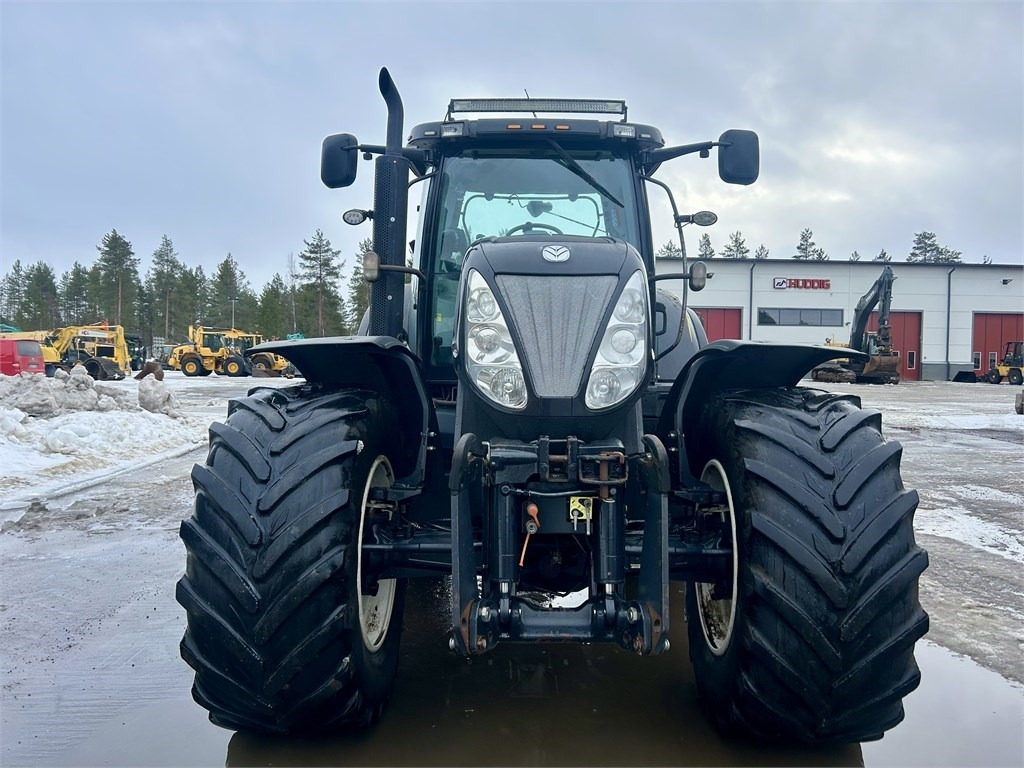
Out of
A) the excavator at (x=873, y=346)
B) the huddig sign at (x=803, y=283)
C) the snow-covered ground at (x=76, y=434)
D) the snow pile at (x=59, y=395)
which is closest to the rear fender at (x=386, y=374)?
the snow-covered ground at (x=76, y=434)

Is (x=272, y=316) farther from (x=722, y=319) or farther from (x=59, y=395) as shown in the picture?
(x=59, y=395)

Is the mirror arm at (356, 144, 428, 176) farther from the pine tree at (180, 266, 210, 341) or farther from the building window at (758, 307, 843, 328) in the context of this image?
the pine tree at (180, 266, 210, 341)

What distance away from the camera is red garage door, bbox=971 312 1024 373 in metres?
40.5

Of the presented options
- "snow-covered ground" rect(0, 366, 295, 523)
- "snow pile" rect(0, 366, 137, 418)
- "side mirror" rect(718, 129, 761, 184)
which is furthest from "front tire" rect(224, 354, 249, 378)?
"side mirror" rect(718, 129, 761, 184)

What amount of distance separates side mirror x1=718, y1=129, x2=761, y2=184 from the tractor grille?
4.67ft

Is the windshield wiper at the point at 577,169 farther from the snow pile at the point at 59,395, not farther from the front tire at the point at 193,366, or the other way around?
the front tire at the point at 193,366

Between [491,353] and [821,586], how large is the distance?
1318mm

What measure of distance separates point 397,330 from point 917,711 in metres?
2.84

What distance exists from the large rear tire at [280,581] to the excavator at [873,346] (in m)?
29.3

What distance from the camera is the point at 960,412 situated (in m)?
18.3

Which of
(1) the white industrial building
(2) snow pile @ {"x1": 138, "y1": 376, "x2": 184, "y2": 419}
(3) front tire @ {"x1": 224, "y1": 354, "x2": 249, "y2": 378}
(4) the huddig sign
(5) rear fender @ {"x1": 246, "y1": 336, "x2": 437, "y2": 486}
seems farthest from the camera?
(3) front tire @ {"x1": 224, "y1": 354, "x2": 249, "y2": 378}

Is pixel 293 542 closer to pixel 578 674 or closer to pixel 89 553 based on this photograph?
pixel 578 674

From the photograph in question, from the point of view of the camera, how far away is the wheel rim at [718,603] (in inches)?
103

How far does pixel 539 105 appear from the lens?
3.82 metres
